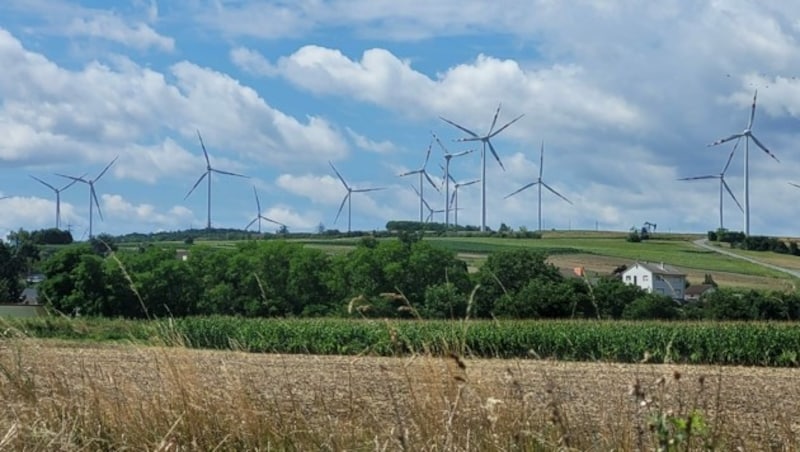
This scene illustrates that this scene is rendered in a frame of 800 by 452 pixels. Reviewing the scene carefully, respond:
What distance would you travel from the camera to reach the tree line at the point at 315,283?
64312 mm

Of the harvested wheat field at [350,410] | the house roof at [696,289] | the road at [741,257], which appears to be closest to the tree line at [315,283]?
the house roof at [696,289]

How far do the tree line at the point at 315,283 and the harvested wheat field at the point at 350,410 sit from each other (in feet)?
178

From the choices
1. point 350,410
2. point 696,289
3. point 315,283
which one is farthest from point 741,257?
point 350,410

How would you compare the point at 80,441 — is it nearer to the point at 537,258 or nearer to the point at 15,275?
the point at 537,258

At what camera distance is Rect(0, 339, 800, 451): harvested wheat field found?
16.2 feet

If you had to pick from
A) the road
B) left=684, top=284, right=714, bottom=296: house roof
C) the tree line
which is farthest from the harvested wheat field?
the road

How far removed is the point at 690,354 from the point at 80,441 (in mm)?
41930

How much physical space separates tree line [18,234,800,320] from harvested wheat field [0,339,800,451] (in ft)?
178

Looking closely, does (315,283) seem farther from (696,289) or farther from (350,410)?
(350,410)

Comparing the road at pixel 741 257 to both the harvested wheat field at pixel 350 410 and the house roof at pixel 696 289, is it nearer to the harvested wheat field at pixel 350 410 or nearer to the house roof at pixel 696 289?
the house roof at pixel 696 289

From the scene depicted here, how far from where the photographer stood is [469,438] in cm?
502

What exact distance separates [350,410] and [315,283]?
74282 mm

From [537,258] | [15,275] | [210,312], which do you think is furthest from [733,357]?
[15,275]

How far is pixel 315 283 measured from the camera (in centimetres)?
8019
